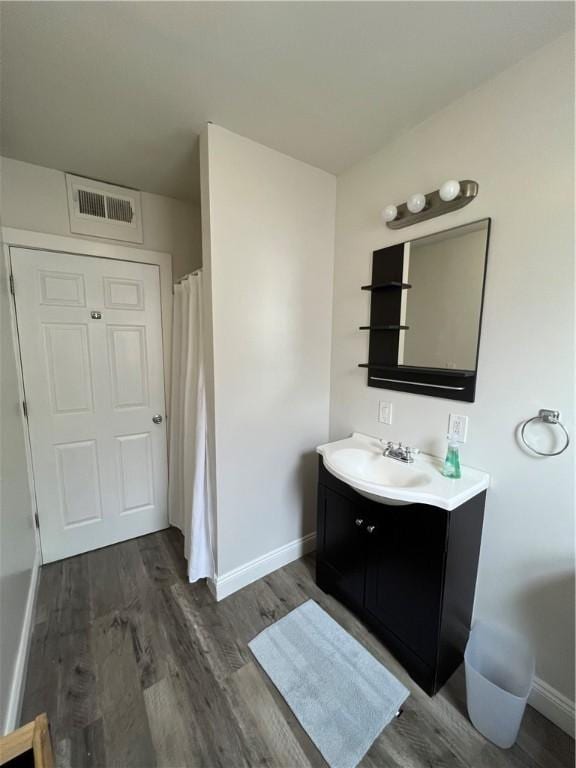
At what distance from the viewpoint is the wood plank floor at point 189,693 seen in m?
1.11

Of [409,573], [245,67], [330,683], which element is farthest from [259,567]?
[245,67]

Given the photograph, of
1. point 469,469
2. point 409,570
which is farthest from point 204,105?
point 409,570

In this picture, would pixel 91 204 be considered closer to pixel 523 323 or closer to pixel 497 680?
pixel 523 323

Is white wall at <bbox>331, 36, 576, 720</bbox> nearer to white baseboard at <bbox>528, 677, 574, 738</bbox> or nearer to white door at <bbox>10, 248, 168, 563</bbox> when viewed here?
white baseboard at <bbox>528, 677, 574, 738</bbox>

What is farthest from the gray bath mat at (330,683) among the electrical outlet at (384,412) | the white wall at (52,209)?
the white wall at (52,209)

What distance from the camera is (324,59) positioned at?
3.77ft

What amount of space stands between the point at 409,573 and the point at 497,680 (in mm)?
583

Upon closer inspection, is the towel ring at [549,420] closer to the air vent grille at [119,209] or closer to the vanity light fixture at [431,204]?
the vanity light fixture at [431,204]

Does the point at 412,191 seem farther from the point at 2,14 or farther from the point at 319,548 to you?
the point at 319,548

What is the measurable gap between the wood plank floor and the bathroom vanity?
6.4 inches

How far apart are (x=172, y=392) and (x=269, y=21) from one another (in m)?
1.91

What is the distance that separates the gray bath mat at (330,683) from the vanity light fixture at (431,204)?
212cm

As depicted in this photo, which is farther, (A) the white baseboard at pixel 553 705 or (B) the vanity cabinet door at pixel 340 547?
(B) the vanity cabinet door at pixel 340 547

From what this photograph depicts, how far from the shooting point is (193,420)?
6.31 ft
